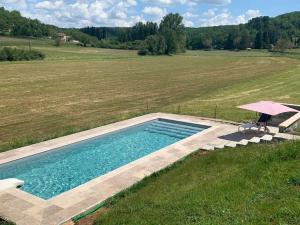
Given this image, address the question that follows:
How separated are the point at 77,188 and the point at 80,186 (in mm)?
160

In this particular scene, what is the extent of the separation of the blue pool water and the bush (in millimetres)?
58510

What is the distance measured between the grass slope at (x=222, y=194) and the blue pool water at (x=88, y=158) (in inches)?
135

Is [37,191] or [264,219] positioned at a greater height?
[264,219]

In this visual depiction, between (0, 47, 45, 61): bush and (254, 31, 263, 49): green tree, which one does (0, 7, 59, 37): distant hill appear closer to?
(0, 47, 45, 61): bush

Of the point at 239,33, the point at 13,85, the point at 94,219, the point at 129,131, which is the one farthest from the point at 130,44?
the point at 94,219

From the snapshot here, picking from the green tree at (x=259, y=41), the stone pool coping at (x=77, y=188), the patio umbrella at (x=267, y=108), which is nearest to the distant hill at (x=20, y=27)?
the green tree at (x=259, y=41)

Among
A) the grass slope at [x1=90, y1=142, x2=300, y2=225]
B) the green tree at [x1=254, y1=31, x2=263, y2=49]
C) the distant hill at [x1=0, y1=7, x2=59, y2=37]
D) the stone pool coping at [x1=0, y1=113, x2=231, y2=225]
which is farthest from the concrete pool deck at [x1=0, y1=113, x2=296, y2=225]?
the green tree at [x1=254, y1=31, x2=263, y2=49]

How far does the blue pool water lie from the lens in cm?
1361

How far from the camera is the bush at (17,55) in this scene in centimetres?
7200

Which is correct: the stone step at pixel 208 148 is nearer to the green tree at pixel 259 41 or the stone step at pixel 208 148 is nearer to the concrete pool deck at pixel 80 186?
the concrete pool deck at pixel 80 186

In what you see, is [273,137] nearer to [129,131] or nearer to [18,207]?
[129,131]

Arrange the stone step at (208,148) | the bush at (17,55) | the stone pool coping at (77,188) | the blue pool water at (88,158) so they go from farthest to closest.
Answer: the bush at (17,55) → the stone step at (208,148) → the blue pool water at (88,158) → the stone pool coping at (77,188)

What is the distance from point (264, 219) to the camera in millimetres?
7039

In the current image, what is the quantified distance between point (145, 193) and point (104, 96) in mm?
22376
